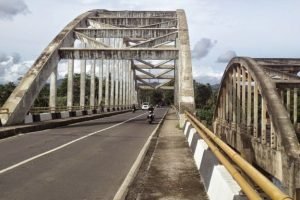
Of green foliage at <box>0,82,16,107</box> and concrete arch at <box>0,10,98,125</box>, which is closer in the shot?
concrete arch at <box>0,10,98,125</box>

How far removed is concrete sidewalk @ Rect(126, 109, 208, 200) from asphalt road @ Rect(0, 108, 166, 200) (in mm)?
449

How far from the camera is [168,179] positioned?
920 cm

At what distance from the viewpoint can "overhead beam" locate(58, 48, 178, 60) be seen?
3117 centimetres

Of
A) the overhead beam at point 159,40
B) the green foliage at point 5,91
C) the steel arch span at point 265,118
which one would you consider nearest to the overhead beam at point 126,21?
the overhead beam at point 159,40

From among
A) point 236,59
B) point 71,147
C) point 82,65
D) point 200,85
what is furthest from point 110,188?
point 200,85

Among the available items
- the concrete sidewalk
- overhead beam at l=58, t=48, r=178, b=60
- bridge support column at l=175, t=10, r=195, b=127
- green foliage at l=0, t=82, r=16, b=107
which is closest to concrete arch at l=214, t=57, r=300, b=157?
the concrete sidewalk

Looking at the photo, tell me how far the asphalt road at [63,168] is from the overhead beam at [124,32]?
21.4 meters

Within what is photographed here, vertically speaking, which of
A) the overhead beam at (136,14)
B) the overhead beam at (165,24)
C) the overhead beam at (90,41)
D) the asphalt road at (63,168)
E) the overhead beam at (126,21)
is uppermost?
the overhead beam at (136,14)

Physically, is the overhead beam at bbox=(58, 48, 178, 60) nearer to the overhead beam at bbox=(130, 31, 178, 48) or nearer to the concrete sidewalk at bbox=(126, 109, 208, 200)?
the overhead beam at bbox=(130, 31, 178, 48)

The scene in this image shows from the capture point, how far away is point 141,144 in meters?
17.5

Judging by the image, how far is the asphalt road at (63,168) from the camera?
324 inches

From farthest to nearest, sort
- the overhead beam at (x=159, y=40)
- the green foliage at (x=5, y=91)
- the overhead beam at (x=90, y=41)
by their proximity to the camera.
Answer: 1. the green foliage at (x=5, y=91)
2. the overhead beam at (x=159, y=40)
3. the overhead beam at (x=90, y=41)

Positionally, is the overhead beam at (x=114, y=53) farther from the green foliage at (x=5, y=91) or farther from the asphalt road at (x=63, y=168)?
the green foliage at (x=5, y=91)

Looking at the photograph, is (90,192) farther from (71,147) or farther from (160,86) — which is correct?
(160,86)
